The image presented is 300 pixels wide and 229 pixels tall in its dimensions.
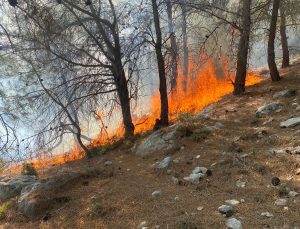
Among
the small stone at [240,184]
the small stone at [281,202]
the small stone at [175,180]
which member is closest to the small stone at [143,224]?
the small stone at [175,180]

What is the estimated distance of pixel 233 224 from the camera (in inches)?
192

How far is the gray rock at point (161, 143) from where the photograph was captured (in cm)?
907

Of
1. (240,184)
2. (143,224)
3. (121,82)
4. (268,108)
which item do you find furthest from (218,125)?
(143,224)

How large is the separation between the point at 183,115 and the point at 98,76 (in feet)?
12.0

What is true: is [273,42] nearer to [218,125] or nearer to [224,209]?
[218,125]

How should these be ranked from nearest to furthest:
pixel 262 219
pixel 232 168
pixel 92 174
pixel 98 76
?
pixel 262 219, pixel 232 168, pixel 92 174, pixel 98 76

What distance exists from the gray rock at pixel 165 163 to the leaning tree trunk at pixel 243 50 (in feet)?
17.4

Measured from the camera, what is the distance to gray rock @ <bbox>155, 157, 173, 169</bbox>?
7861mm

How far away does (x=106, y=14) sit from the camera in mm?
12922

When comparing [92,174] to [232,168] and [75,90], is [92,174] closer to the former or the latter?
[232,168]

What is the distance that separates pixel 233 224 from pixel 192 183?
6.04ft

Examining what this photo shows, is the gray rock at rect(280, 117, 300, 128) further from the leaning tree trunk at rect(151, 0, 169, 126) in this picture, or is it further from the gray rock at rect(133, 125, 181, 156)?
the leaning tree trunk at rect(151, 0, 169, 126)

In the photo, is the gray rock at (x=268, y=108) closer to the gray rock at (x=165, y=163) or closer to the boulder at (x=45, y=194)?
the gray rock at (x=165, y=163)

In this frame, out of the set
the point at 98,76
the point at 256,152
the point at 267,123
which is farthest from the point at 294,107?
the point at 98,76
